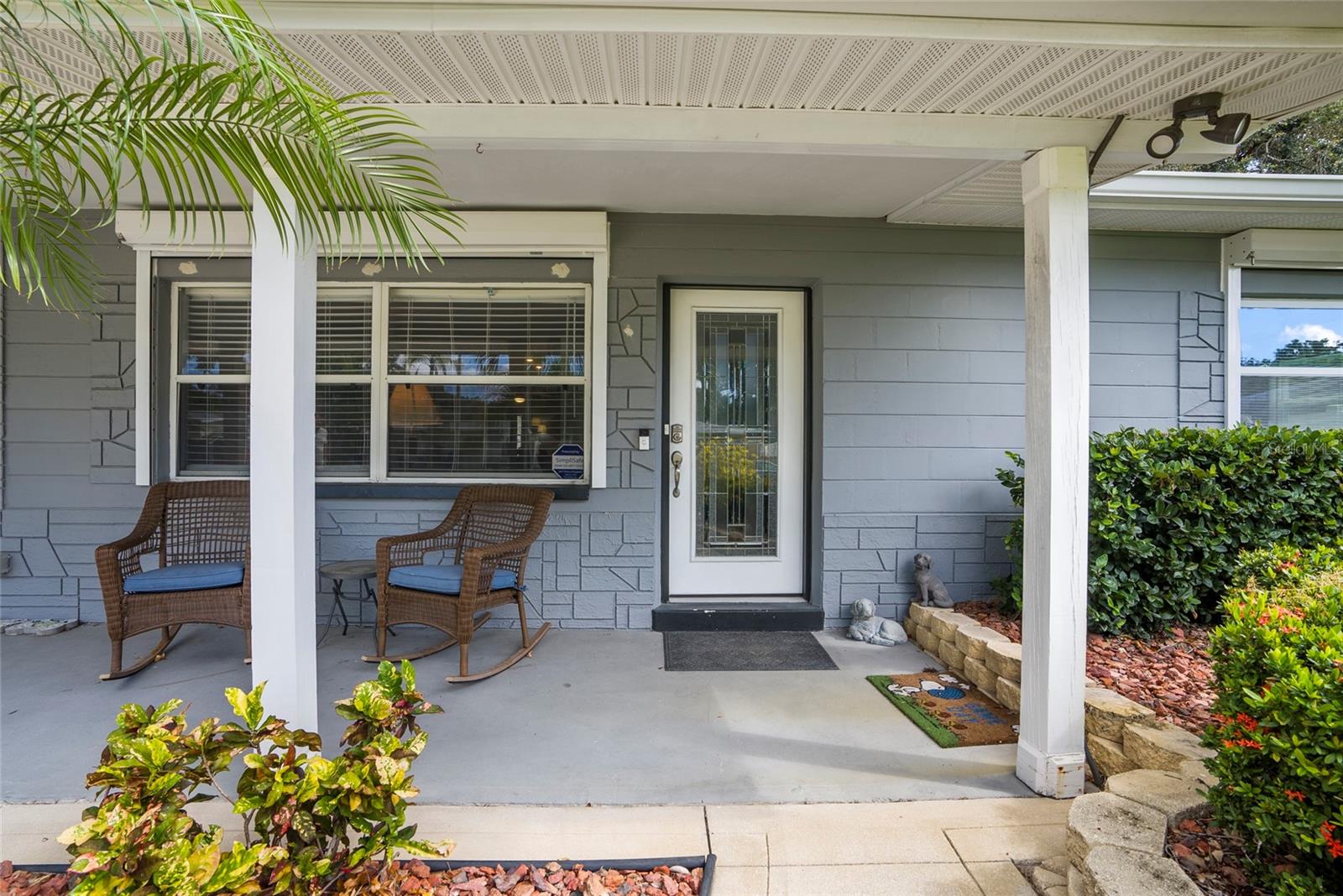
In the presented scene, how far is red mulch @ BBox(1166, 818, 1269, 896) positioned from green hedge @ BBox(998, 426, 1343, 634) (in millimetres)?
1585

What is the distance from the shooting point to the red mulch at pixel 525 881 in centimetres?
168

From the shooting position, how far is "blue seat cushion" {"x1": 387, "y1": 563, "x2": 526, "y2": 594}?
3.14m

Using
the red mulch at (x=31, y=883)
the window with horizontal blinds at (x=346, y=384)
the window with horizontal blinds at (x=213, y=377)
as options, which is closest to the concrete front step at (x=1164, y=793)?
the red mulch at (x=31, y=883)

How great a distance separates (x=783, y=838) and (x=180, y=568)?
304cm

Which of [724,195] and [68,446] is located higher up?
[724,195]

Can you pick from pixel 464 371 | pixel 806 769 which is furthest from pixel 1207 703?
pixel 464 371

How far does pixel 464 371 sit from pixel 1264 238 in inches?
184

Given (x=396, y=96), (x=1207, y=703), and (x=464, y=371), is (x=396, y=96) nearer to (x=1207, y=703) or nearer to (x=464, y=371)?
(x=464, y=371)

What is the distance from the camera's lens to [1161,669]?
9.20 feet

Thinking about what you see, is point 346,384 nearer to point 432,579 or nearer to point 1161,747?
point 432,579

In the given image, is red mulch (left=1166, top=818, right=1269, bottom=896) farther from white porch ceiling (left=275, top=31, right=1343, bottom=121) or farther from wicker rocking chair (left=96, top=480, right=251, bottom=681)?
wicker rocking chair (left=96, top=480, right=251, bottom=681)

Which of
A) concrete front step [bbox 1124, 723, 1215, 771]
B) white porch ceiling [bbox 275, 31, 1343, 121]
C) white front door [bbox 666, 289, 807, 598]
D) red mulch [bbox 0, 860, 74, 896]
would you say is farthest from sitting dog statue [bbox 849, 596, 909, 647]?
red mulch [bbox 0, 860, 74, 896]

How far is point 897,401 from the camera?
13.0ft

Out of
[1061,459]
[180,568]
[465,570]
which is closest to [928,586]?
[1061,459]
